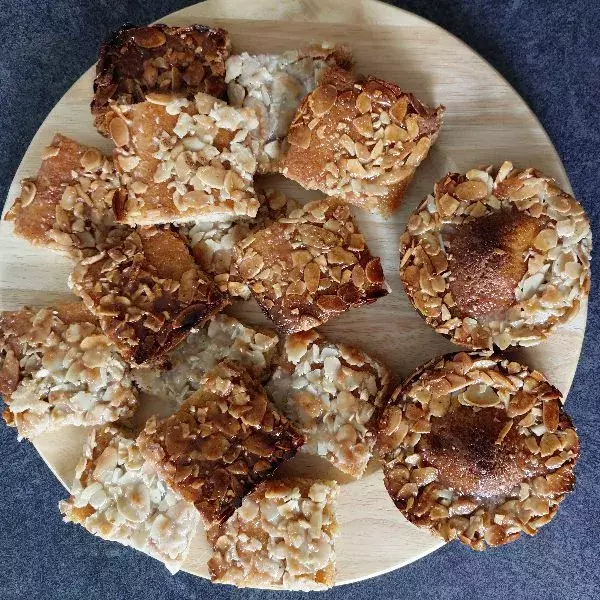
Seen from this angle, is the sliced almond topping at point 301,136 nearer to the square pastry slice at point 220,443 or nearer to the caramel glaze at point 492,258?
the caramel glaze at point 492,258

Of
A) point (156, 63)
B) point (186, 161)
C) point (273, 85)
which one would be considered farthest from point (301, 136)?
point (156, 63)

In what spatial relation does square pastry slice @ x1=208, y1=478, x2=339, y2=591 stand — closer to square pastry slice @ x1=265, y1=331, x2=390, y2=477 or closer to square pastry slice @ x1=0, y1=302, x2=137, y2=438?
square pastry slice @ x1=265, y1=331, x2=390, y2=477

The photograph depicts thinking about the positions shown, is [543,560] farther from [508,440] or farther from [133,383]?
[133,383]

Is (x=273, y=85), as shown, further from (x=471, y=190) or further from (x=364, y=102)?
(x=471, y=190)

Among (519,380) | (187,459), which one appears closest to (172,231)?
(187,459)

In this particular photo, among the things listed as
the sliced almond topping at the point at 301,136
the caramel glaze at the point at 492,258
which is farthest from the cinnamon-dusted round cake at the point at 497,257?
the sliced almond topping at the point at 301,136

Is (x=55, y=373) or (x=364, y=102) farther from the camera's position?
(x=55, y=373)

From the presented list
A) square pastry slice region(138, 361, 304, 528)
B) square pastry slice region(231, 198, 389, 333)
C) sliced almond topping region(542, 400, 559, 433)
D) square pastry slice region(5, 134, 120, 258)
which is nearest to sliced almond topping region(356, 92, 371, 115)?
square pastry slice region(231, 198, 389, 333)
